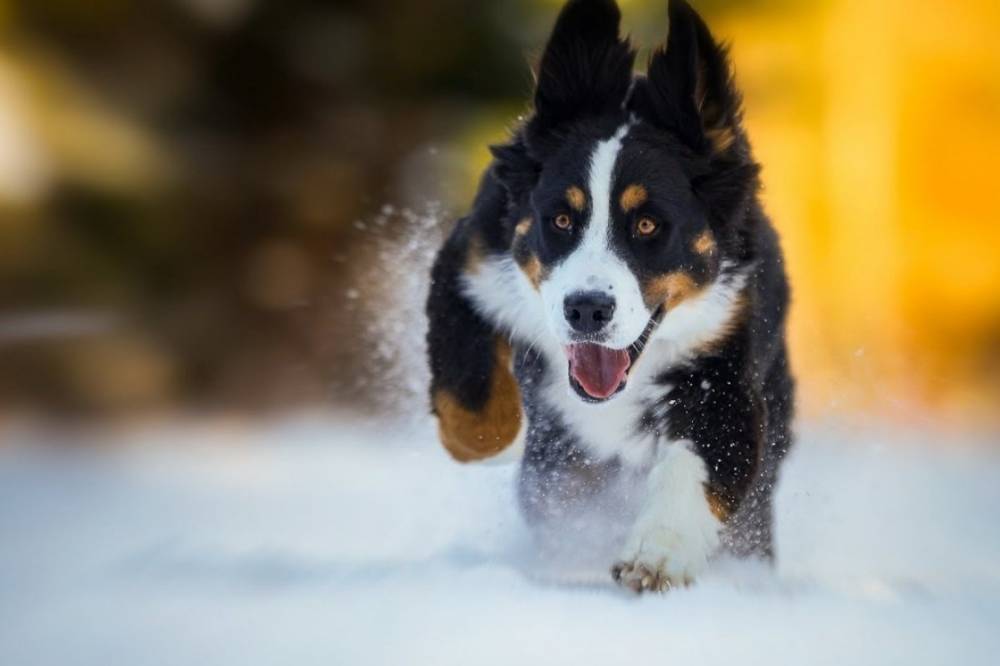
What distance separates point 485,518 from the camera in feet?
13.4

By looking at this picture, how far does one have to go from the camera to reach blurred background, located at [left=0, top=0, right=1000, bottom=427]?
7141mm

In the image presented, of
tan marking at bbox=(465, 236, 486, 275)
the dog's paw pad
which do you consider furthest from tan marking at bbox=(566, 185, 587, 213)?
the dog's paw pad

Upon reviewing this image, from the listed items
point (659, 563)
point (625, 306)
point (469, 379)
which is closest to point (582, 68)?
point (625, 306)

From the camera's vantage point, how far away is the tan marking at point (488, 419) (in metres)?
3.64

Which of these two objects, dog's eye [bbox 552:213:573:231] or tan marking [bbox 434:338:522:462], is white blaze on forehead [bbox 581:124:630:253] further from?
tan marking [bbox 434:338:522:462]

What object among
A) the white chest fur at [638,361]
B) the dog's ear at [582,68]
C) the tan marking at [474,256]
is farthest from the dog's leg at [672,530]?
the dog's ear at [582,68]

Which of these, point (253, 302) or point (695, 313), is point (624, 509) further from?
point (253, 302)

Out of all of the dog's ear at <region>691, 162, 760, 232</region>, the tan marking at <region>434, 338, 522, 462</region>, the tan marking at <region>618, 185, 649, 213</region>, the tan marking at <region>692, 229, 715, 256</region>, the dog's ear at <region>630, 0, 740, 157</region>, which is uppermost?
the dog's ear at <region>630, 0, 740, 157</region>

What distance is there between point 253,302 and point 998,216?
5.34 meters

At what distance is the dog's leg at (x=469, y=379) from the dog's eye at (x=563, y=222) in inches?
17.6

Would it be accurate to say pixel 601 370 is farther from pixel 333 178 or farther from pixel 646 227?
pixel 333 178

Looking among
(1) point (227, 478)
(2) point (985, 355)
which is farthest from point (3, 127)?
(2) point (985, 355)

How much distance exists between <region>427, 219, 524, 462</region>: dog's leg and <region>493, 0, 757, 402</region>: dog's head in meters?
0.28

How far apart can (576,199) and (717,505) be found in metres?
0.93
